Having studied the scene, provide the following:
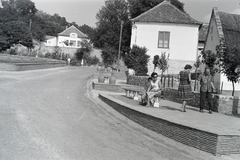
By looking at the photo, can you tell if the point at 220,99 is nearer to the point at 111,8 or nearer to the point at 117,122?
the point at 117,122

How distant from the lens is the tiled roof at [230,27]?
26695 millimetres

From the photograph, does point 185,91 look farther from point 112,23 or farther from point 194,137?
point 112,23

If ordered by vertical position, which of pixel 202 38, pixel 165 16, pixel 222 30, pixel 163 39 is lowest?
pixel 163 39

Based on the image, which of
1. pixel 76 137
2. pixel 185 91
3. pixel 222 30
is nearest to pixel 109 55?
pixel 222 30

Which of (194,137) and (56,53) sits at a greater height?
(56,53)

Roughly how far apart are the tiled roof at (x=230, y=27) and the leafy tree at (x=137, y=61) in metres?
7.54

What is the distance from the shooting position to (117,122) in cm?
964

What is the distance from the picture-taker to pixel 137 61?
27453mm

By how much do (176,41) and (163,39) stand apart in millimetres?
1532

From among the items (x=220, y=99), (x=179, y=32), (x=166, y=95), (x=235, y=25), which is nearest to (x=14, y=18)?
(x=179, y=32)

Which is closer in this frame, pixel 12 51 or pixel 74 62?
pixel 12 51

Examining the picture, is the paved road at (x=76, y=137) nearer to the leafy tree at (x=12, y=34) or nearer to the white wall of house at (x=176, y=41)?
the white wall of house at (x=176, y=41)

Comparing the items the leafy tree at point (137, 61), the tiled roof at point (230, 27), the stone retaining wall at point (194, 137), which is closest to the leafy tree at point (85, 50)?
the leafy tree at point (137, 61)

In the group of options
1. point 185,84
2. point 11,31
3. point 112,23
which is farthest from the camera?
point 112,23
